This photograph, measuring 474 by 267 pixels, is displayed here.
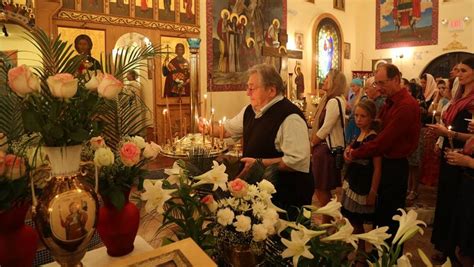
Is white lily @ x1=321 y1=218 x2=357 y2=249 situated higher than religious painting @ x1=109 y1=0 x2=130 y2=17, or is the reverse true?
religious painting @ x1=109 y1=0 x2=130 y2=17

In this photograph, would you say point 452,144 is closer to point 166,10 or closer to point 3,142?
point 3,142

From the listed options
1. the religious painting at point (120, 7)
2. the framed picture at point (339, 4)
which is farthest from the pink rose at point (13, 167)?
the framed picture at point (339, 4)

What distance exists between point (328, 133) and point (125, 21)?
15.9ft

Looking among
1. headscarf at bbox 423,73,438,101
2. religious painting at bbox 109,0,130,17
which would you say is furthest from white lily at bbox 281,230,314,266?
headscarf at bbox 423,73,438,101

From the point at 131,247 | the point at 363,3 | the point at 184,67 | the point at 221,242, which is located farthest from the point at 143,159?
the point at 363,3

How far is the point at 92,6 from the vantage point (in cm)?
654

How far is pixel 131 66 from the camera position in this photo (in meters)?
1.48

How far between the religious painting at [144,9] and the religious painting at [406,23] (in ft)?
30.6

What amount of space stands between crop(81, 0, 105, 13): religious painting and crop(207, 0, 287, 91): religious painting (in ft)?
8.42

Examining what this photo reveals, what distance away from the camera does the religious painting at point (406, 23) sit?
41.2 feet

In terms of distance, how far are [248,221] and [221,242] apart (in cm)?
17

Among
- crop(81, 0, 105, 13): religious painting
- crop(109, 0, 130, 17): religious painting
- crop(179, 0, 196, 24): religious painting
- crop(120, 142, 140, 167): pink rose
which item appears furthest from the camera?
crop(179, 0, 196, 24): religious painting

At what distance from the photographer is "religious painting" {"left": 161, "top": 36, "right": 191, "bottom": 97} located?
7.68 meters

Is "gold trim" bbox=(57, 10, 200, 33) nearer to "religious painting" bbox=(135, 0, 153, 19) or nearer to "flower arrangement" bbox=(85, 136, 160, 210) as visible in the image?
"religious painting" bbox=(135, 0, 153, 19)
